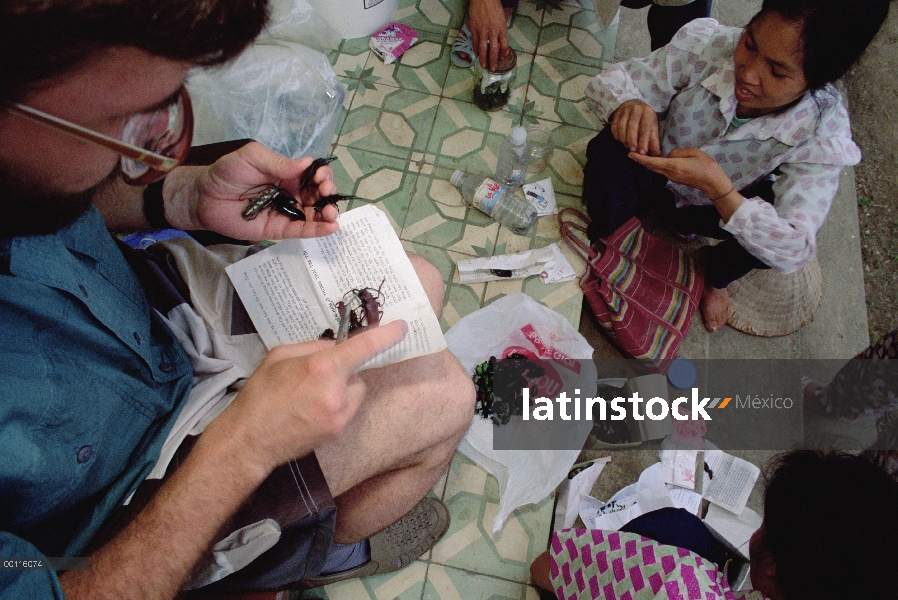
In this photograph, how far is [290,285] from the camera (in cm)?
105

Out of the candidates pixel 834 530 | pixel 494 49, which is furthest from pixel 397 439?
pixel 494 49

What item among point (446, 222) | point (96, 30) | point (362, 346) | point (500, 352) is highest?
point (96, 30)

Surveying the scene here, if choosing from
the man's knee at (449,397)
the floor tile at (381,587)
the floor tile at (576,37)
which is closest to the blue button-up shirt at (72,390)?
the man's knee at (449,397)

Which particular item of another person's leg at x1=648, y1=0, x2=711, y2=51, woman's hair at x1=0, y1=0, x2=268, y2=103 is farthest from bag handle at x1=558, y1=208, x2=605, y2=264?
woman's hair at x1=0, y1=0, x2=268, y2=103

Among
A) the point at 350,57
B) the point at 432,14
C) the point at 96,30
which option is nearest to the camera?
the point at 96,30

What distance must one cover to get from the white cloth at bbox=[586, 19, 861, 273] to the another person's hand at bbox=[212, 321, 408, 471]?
106cm

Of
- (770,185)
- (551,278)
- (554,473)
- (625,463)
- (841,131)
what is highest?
(841,131)

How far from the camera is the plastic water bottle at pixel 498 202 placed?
69.5 inches

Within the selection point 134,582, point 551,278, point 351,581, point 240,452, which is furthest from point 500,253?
point 134,582

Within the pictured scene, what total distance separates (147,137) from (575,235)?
4.43 ft

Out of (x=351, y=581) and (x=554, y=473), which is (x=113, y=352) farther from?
(x=554, y=473)

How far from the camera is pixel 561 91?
203cm

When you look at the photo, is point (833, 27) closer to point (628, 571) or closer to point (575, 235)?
point (575, 235)

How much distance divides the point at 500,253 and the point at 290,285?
34.1 inches
